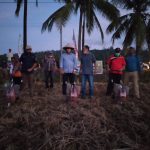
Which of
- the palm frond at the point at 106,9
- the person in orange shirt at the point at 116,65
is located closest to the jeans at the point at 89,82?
the person in orange shirt at the point at 116,65

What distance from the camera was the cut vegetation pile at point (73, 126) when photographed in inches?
344

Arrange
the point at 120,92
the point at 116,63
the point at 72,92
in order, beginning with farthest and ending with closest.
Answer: the point at 116,63 → the point at 120,92 → the point at 72,92

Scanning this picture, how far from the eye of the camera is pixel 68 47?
1185cm

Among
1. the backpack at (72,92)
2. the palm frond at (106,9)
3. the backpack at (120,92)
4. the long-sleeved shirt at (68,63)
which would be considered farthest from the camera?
the palm frond at (106,9)

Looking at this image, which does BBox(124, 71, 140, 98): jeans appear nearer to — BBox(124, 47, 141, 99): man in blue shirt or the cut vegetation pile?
BBox(124, 47, 141, 99): man in blue shirt

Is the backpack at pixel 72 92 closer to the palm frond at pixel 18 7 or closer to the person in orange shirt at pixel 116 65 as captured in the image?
the person in orange shirt at pixel 116 65

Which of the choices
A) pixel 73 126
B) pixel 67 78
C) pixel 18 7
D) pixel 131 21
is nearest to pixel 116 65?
pixel 67 78

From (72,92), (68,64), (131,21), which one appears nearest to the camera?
(72,92)

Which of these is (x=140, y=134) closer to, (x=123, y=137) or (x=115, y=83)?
(x=123, y=137)

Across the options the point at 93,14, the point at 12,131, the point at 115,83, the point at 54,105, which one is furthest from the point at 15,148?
the point at 93,14

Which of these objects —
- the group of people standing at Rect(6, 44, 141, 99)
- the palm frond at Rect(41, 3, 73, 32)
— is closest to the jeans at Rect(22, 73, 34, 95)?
the group of people standing at Rect(6, 44, 141, 99)

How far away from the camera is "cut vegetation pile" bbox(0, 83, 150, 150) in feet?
28.7

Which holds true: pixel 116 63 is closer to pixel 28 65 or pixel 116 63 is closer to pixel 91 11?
pixel 28 65

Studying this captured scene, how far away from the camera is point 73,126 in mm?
9516
